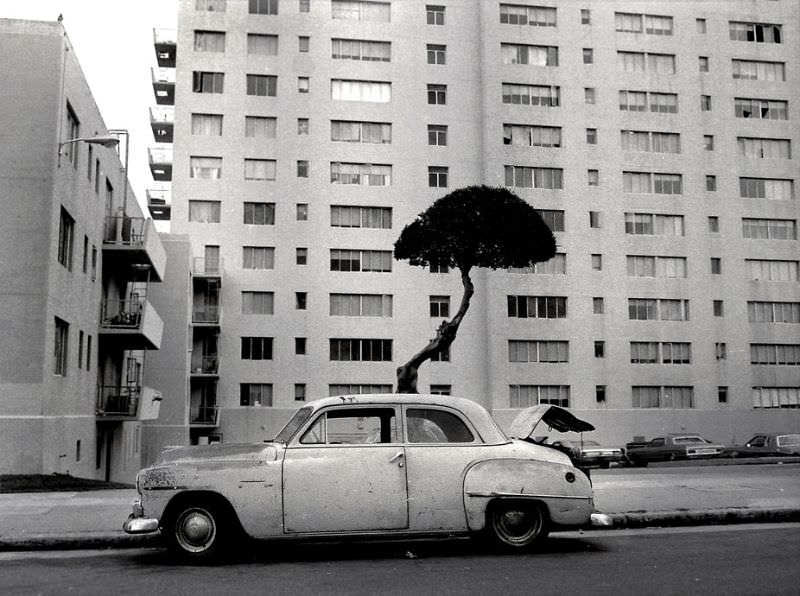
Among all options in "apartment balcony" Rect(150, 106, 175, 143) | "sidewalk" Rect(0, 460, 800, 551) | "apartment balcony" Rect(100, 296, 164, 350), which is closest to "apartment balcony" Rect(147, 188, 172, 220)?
"apartment balcony" Rect(150, 106, 175, 143)

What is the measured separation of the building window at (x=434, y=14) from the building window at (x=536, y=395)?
73.1 ft

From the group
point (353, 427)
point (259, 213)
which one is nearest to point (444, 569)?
point (353, 427)

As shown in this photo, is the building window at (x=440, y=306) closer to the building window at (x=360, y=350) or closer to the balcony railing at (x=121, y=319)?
the building window at (x=360, y=350)

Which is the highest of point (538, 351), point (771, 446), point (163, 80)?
point (163, 80)

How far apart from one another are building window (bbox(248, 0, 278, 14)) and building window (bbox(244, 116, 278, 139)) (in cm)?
664

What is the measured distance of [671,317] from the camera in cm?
5209

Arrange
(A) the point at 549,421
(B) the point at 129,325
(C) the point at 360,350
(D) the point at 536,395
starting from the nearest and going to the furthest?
(A) the point at 549,421 < (B) the point at 129,325 < (C) the point at 360,350 < (D) the point at 536,395

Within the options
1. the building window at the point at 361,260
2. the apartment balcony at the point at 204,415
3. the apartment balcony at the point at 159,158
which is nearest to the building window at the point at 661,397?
the building window at the point at 361,260

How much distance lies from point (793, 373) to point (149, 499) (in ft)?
171

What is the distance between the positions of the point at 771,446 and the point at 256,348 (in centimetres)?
2649

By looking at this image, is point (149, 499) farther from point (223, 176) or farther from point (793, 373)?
point (793, 373)

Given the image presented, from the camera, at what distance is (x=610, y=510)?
11.2m

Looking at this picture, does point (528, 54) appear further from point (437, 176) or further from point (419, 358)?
point (419, 358)

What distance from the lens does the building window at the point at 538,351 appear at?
164 feet
